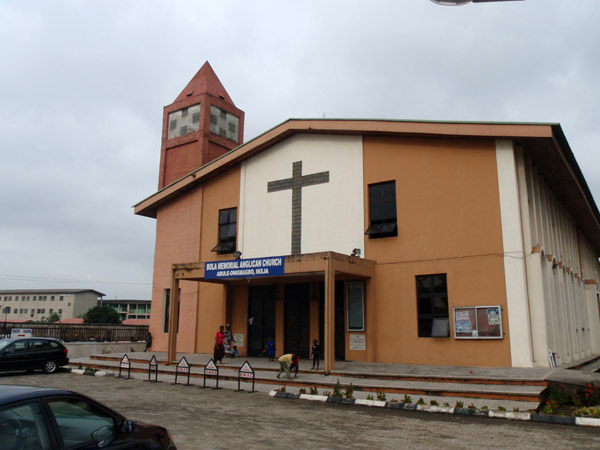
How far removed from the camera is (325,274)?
1583 centimetres

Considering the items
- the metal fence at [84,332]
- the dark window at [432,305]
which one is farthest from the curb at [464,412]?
the metal fence at [84,332]

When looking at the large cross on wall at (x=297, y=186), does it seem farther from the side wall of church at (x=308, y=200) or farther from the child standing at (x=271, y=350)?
the child standing at (x=271, y=350)

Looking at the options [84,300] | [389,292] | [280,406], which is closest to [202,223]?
[389,292]

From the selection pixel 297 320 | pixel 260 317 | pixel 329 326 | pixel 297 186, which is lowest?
pixel 329 326

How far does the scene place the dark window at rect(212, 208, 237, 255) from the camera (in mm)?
23172

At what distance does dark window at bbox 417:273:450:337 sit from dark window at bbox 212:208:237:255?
30.1 feet

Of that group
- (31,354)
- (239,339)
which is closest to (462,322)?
(239,339)

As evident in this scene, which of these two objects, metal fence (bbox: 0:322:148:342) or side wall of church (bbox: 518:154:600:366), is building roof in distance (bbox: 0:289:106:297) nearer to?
metal fence (bbox: 0:322:148:342)

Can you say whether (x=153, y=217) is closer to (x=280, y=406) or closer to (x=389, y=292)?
(x=389, y=292)

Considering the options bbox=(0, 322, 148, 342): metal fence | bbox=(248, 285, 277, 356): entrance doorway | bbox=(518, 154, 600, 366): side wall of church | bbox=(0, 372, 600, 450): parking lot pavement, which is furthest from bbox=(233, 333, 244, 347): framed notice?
bbox=(518, 154, 600, 366): side wall of church

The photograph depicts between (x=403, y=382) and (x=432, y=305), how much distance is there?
4.56m

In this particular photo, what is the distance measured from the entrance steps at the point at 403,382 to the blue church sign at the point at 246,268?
3236 millimetres

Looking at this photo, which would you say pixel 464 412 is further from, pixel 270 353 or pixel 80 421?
pixel 270 353

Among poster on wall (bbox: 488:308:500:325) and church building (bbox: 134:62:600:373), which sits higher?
church building (bbox: 134:62:600:373)
